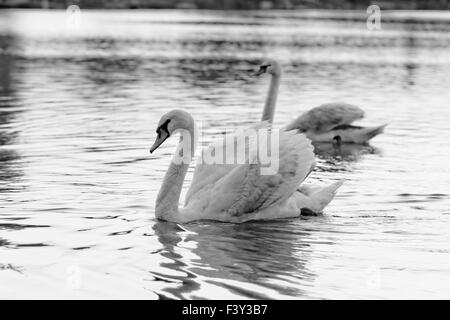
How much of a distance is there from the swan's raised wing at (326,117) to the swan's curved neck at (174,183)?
647cm

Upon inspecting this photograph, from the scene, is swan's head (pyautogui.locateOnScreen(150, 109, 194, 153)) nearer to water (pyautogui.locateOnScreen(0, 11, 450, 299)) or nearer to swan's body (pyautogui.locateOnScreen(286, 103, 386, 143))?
water (pyautogui.locateOnScreen(0, 11, 450, 299))

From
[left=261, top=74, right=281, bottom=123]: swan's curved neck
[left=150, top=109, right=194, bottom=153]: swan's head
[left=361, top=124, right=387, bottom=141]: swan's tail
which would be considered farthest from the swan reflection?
[left=361, top=124, right=387, bottom=141]: swan's tail

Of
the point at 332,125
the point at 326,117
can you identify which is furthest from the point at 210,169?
the point at 332,125

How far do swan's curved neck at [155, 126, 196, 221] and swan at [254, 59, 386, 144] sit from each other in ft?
21.1

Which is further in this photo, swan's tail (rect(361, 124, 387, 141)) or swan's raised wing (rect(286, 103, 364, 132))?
swan's tail (rect(361, 124, 387, 141))

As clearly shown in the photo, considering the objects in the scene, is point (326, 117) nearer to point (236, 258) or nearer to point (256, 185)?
point (256, 185)

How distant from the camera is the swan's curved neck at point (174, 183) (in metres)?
10.7

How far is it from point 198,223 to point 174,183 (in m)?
0.54

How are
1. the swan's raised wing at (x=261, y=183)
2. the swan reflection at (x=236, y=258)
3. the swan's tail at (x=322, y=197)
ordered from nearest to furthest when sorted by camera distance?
the swan reflection at (x=236, y=258), the swan's raised wing at (x=261, y=183), the swan's tail at (x=322, y=197)

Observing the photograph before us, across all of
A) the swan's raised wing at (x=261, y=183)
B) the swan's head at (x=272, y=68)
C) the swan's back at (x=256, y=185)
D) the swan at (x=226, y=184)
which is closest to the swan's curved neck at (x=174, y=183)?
the swan at (x=226, y=184)

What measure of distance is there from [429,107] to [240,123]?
6.08 meters

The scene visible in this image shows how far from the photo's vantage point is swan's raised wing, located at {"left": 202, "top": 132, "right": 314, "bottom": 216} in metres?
10.6

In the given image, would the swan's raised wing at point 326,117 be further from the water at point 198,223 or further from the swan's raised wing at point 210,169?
the swan's raised wing at point 210,169
